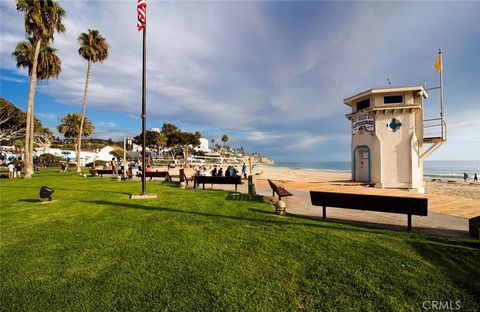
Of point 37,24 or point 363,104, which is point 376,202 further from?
point 37,24

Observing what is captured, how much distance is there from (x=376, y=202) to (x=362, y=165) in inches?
440

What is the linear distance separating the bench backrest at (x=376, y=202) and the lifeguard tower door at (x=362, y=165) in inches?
418

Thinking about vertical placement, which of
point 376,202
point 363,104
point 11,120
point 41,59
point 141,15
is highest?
point 41,59

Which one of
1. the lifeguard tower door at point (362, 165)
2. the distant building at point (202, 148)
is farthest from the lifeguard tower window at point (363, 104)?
the distant building at point (202, 148)

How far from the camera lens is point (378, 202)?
5879 millimetres

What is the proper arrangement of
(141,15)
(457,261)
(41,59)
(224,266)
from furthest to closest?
(41,59), (141,15), (457,261), (224,266)

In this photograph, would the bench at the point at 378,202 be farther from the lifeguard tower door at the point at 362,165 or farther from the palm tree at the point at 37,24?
the palm tree at the point at 37,24

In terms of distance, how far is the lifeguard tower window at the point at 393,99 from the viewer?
1422cm

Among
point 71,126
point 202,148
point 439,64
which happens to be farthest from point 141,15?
point 202,148

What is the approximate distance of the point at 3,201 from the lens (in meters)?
8.98

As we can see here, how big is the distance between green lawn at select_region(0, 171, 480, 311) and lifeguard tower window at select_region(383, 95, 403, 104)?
11.6 m

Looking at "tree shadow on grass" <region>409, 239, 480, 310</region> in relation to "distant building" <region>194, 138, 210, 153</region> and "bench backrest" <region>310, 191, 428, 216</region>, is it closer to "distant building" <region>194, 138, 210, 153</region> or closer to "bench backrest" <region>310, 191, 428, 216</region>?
"bench backrest" <region>310, 191, 428, 216</region>

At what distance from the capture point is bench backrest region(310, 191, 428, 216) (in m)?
5.40

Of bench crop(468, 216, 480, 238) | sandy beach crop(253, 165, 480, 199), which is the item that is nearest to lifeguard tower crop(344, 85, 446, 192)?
sandy beach crop(253, 165, 480, 199)
